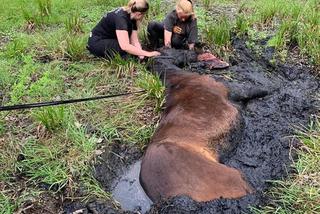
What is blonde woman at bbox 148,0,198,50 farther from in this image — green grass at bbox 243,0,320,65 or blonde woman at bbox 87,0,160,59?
green grass at bbox 243,0,320,65

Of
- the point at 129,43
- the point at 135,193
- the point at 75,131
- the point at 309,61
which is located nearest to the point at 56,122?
the point at 75,131

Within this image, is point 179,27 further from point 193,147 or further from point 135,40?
point 193,147

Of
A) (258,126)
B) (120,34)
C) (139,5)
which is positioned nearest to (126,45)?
(120,34)

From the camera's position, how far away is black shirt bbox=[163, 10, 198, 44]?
19.9ft

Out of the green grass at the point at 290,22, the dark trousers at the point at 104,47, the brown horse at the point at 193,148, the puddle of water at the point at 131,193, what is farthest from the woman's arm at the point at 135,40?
the puddle of water at the point at 131,193

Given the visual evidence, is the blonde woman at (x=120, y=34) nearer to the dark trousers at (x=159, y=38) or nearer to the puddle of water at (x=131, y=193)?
the dark trousers at (x=159, y=38)

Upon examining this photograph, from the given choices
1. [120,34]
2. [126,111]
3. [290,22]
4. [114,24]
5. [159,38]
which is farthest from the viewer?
[159,38]

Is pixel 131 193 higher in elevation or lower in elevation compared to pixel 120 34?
lower

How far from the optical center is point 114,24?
5961 mm

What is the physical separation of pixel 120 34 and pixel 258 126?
220 cm

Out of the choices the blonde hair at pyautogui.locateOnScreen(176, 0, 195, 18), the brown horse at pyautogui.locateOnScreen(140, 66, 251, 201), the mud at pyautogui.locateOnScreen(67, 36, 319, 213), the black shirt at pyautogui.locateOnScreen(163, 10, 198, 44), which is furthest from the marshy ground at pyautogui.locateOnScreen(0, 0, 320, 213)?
the blonde hair at pyautogui.locateOnScreen(176, 0, 195, 18)

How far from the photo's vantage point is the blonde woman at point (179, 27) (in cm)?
589

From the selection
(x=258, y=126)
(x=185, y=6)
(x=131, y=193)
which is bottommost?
(x=131, y=193)

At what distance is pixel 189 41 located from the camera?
6.11 meters
